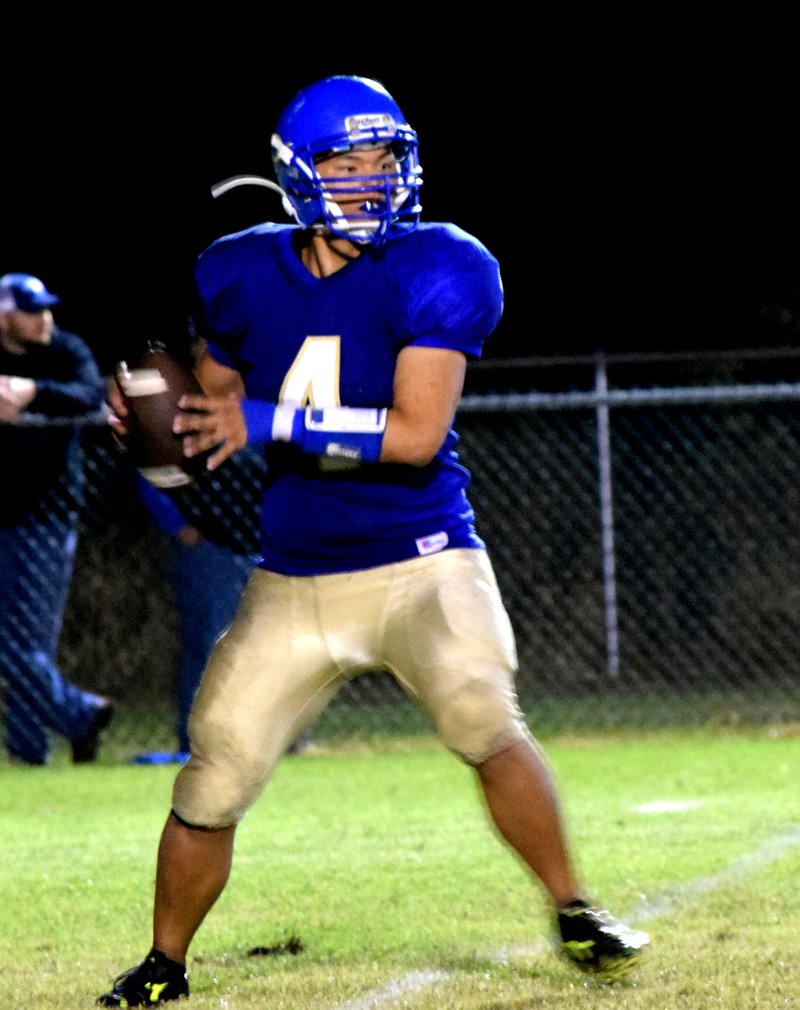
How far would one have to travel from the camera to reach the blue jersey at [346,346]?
4.14m

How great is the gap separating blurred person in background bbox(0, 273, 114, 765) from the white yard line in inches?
147

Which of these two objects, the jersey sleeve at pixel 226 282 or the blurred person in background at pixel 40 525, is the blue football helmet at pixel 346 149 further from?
the blurred person in background at pixel 40 525

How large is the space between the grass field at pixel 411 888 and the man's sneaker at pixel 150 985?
0.07 metres

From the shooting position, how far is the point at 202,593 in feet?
27.9

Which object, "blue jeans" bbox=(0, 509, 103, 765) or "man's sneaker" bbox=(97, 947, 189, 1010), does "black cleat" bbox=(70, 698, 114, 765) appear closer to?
"blue jeans" bbox=(0, 509, 103, 765)

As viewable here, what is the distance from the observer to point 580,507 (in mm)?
11961

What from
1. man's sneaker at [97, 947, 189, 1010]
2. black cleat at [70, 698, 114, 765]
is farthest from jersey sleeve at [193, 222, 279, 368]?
black cleat at [70, 698, 114, 765]

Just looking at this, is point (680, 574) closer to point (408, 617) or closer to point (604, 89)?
point (604, 89)

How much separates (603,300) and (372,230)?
34.6 feet

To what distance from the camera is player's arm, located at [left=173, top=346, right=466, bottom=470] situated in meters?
4.08

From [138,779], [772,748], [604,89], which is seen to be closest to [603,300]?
[604,89]

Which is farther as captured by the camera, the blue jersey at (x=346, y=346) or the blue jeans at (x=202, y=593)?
the blue jeans at (x=202, y=593)

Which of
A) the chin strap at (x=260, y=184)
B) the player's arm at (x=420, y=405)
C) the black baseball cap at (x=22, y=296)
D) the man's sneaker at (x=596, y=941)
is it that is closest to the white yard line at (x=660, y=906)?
the man's sneaker at (x=596, y=941)

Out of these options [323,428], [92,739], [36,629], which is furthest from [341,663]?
[92,739]
